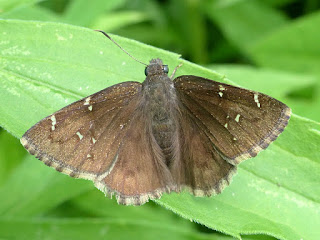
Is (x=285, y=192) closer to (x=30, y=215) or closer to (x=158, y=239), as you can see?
(x=158, y=239)

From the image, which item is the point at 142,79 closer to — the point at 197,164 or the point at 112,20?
the point at 197,164

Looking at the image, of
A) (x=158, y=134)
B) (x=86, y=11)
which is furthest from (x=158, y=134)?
(x=86, y=11)

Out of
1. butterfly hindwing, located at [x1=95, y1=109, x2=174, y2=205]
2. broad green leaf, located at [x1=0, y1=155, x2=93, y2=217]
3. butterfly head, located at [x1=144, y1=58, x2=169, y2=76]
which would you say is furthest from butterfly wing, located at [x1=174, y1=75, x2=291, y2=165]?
broad green leaf, located at [x1=0, y1=155, x2=93, y2=217]

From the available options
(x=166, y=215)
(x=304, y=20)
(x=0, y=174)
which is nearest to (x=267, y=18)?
(x=304, y=20)

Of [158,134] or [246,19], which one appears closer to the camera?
[158,134]

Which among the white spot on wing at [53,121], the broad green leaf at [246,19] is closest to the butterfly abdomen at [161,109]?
the white spot on wing at [53,121]

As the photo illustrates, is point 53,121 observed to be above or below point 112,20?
above
